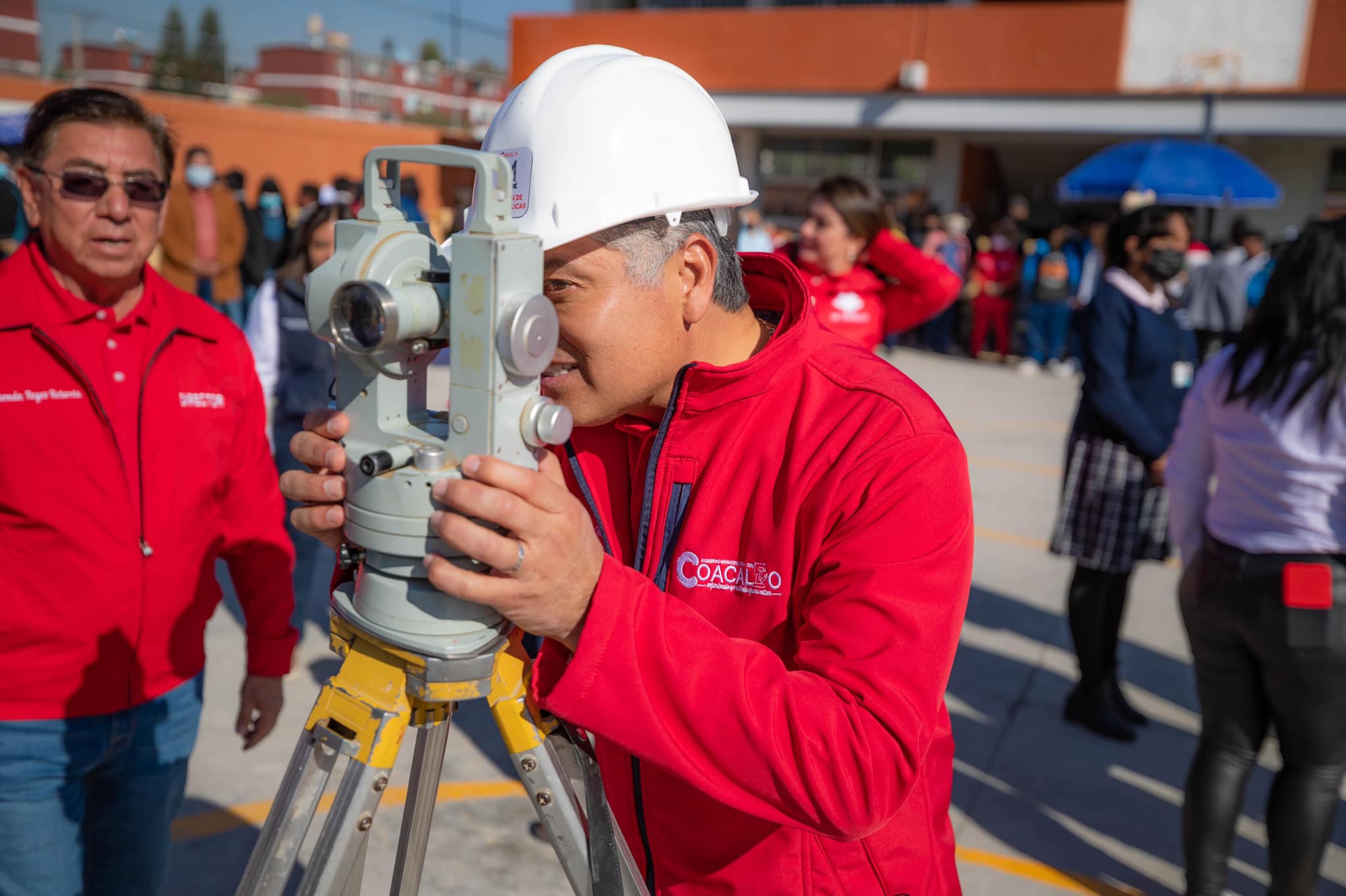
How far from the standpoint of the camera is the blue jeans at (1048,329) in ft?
45.4

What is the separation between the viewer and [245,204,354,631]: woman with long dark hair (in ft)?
14.8

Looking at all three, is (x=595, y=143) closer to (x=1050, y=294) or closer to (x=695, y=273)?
(x=695, y=273)

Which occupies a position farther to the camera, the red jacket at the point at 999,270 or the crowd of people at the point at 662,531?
the red jacket at the point at 999,270

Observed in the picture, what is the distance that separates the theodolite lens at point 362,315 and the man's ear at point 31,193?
5.21 ft

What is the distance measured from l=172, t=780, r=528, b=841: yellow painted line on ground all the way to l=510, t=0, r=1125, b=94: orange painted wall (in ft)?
59.2

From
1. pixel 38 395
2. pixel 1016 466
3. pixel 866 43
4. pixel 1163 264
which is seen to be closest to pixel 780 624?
pixel 38 395

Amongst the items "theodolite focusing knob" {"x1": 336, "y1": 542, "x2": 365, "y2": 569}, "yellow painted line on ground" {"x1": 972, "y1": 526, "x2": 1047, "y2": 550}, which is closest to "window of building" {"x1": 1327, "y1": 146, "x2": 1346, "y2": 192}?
"yellow painted line on ground" {"x1": 972, "y1": 526, "x2": 1047, "y2": 550}

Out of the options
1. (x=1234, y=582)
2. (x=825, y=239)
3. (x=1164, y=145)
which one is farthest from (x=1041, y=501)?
(x=1164, y=145)

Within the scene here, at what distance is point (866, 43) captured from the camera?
20141 millimetres

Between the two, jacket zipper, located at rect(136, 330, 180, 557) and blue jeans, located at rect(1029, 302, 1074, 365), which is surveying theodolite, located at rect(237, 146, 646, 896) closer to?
jacket zipper, located at rect(136, 330, 180, 557)

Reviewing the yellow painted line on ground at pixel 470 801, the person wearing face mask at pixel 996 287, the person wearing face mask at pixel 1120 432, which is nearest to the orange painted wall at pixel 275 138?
the person wearing face mask at pixel 996 287

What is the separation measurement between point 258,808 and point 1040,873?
2.82 metres

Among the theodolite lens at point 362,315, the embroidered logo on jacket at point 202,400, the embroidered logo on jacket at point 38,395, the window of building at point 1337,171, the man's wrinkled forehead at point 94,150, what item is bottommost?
the embroidered logo on jacket at point 202,400

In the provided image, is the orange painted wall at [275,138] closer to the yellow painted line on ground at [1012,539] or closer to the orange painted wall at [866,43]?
the orange painted wall at [866,43]
